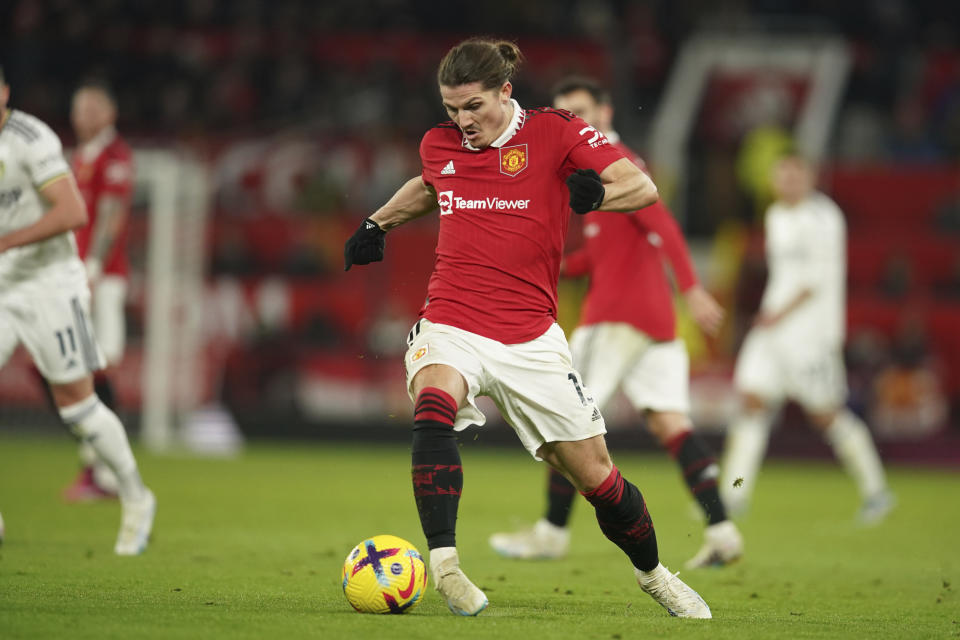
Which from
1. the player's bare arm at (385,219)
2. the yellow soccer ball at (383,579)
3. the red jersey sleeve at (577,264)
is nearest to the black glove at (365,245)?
the player's bare arm at (385,219)

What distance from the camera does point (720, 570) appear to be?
24.4ft

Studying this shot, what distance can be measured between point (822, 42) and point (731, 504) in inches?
542

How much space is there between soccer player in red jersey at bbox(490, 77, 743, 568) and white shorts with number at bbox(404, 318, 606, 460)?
2.40m

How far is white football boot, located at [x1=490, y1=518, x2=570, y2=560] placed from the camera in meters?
7.73

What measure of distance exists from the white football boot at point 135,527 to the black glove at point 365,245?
224 cm

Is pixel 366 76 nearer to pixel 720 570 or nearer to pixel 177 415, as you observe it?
pixel 177 415

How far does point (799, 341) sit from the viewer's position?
10.8 meters

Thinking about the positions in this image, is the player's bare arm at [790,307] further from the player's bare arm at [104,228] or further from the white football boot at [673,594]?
the white football boot at [673,594]

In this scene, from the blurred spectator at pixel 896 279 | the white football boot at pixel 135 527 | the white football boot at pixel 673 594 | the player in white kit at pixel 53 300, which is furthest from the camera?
the blurred spectator at pixel 896 279

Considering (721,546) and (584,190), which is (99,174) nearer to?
(721,546)

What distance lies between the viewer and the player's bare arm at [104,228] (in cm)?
982

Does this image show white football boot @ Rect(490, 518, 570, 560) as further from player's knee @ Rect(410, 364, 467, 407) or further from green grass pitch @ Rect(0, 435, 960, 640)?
player's knee @ Rect(410, 364, 467, 407)

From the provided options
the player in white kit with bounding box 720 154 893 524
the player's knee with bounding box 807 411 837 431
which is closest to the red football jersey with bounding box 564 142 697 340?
the player in white kit with bounding box 720 154 893 524

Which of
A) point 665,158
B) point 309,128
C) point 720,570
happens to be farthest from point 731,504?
point 309,128
